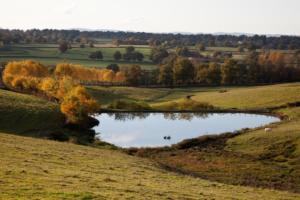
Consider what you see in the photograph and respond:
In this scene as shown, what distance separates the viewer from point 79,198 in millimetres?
21078

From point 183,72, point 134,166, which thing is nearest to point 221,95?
point 183,72

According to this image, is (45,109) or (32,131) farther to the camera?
(45,109)

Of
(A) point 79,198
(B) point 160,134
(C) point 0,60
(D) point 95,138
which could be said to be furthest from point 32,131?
(C) point 0,60

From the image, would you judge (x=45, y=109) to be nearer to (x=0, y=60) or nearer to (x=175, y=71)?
(x=175, y=71)

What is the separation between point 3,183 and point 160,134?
53215 mm

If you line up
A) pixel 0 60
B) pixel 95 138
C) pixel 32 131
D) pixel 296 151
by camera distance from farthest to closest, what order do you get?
pixel 0 60 < pixel 95 138 < pixel 32 131 < pixel 296 151

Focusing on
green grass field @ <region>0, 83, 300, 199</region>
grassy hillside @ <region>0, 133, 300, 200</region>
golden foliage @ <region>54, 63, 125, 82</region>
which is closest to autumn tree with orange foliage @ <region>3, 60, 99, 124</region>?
golden foliage @ <region>54, 63, 125, 82</region>

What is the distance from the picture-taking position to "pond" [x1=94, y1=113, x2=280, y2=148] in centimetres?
7031

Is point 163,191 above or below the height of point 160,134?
above

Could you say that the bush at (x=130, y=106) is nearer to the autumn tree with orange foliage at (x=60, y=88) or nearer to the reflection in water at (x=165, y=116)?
the reflection in water at (x=165, y=116)

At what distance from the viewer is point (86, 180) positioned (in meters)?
27.5

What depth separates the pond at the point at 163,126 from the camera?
231 ft

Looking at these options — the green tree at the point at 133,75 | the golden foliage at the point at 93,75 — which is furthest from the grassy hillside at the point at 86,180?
the golden foliage at the point at 93,75

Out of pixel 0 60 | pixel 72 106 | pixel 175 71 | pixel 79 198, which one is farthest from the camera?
pixel 0 60
